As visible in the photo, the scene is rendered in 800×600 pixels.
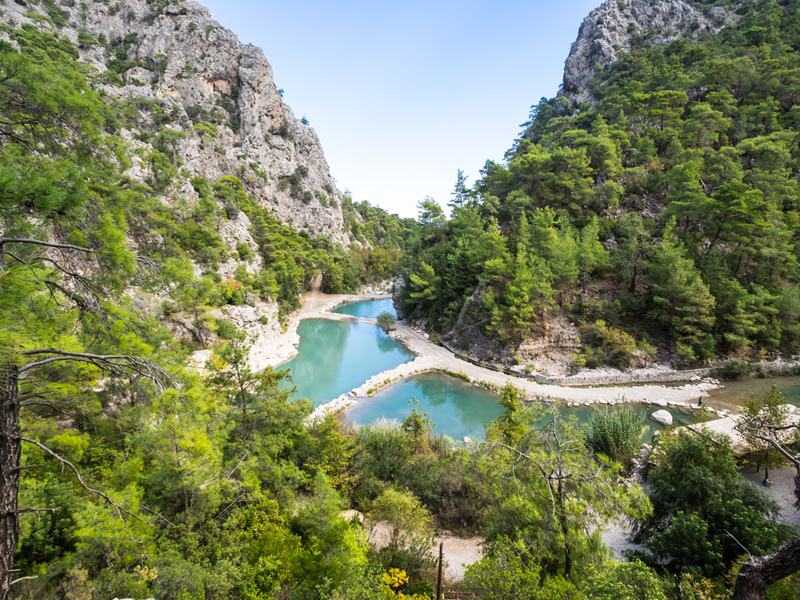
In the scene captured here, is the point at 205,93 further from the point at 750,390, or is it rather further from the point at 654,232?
the point at 750,390

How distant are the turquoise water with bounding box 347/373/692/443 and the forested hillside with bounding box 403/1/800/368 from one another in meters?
3.68

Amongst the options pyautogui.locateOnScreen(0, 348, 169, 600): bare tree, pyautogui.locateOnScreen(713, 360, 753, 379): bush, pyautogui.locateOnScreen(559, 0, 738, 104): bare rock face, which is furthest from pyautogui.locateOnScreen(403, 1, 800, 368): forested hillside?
pyautogui.locateOnScreen(0, 348, 169, 600): bare tree

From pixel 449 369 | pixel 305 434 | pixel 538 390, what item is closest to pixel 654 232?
pixel 538 390

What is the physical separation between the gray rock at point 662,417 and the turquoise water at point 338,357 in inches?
452

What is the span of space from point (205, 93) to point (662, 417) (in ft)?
161

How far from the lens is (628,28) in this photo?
3759cm

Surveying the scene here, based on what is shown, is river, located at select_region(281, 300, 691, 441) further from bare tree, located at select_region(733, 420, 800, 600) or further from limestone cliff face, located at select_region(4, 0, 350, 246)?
limestone cliff face, located at select_region(4, 0, 350, 246)

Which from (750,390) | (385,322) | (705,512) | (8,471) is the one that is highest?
(8,471)

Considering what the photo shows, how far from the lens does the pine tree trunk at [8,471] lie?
1.68 metres

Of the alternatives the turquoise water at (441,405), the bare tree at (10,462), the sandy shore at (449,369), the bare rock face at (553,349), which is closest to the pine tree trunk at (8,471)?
the bare tree at (10,462)

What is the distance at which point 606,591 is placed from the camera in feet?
8.96

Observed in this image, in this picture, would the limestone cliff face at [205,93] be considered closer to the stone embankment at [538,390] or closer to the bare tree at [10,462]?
the stone embankment at [538,390]

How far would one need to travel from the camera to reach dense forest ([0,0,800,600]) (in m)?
2.33

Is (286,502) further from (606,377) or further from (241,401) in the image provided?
(606,377)
